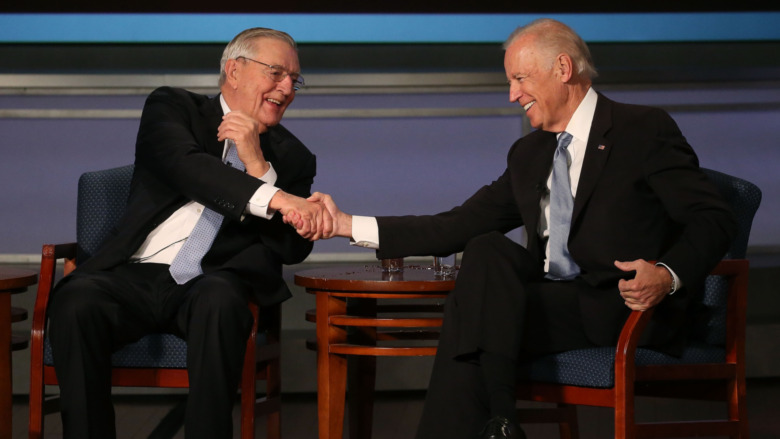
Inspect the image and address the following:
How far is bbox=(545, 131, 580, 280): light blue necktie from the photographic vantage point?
7.76ft

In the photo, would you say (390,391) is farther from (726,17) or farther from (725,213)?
(726,17)

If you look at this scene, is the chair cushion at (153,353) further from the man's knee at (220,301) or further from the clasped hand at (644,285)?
the clasped hand at (644,285)

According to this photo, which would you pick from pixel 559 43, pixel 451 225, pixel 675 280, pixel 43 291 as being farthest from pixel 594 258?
pixel 43 291

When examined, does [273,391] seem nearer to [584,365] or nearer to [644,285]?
[584,365]

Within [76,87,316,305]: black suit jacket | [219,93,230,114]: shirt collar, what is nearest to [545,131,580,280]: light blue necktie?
[76,87,316,305]: black suit jacket

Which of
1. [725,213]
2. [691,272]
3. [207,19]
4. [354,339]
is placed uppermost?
[207,19]

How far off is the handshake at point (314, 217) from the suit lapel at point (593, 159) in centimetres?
65

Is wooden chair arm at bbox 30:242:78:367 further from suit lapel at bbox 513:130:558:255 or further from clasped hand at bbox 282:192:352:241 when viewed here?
suit lapel at bbox 513:130:558:255

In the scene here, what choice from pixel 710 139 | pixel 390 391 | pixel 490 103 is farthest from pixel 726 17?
pixel 390 391

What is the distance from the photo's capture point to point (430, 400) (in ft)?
6.98

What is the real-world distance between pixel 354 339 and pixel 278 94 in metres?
0.74

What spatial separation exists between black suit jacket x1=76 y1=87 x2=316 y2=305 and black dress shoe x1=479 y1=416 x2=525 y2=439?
2.63ft

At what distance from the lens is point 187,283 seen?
96.2 inches

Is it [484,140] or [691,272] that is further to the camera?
[484,140]
